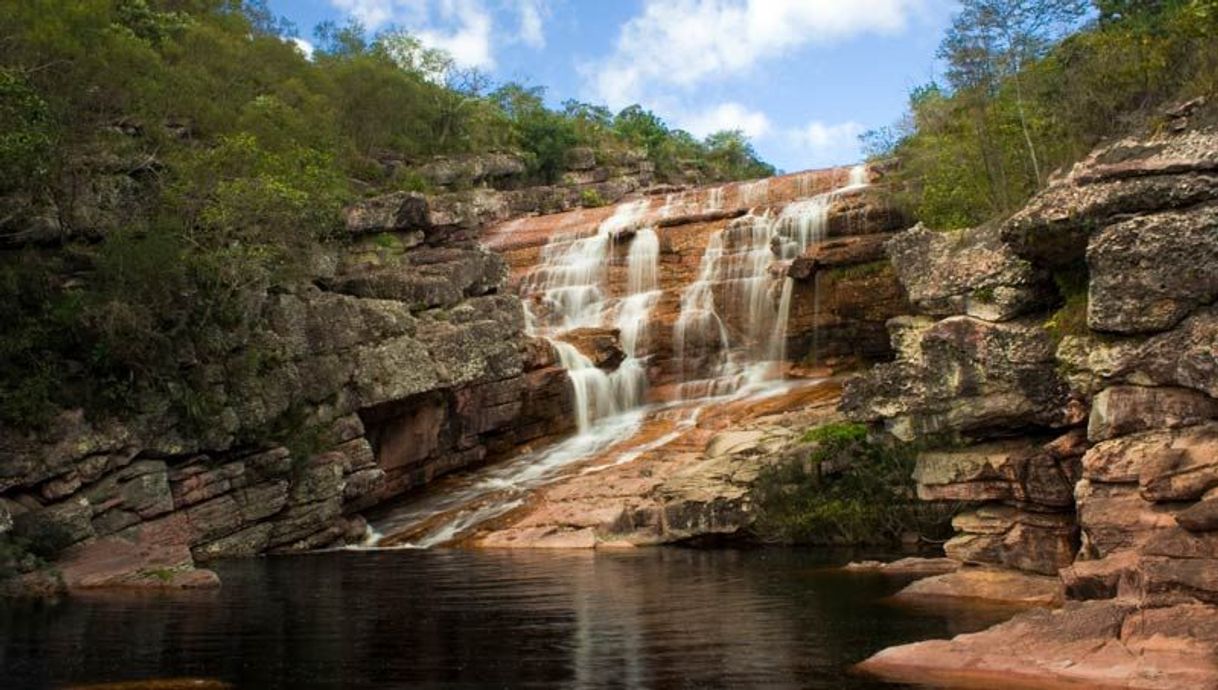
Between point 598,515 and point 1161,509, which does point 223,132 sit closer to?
point 598,515

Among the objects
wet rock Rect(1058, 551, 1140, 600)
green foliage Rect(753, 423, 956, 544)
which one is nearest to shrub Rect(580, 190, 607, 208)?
green foliage Rect(753, 423, 956, 544)

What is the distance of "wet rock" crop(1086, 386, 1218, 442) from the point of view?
691 inches

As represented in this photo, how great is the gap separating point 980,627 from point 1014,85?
67.9 ft

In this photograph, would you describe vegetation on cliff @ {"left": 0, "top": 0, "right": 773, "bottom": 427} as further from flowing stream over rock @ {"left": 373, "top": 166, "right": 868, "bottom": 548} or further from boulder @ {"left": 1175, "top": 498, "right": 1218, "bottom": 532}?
boulder @ {"left": 1175, "top": 498, "right": 1218, "bottom": 532}

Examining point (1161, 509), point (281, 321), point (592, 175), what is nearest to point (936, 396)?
point (1161, 509)

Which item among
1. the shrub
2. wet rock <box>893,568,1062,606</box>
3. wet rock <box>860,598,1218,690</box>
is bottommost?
wet rock <box>893,568,1062,606</box>

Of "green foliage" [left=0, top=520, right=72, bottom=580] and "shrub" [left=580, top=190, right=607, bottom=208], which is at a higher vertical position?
"shrub" [left=580, top=190, right=607, bottom=208]

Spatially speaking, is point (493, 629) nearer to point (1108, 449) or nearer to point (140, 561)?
point (1108, 449)

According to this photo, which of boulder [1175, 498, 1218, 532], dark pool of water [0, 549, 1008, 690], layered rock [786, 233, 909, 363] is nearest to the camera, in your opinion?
dark pool of water [0, 549, 1008, 690]

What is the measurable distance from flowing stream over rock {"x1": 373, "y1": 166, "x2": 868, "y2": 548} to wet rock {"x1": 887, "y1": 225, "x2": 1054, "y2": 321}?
43.9 feet

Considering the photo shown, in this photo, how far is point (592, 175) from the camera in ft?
226

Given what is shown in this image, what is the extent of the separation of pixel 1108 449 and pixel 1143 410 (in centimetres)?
84

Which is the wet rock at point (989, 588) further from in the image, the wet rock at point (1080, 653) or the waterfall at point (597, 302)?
the waterfall at point (597, 302)

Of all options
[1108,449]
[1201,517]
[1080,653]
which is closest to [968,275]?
[1108,449]
